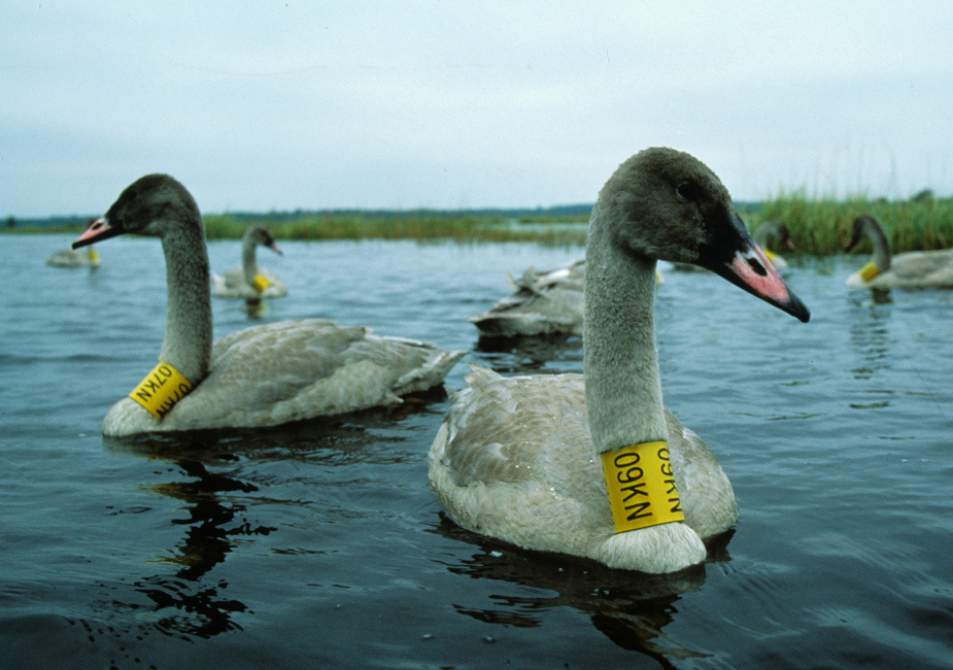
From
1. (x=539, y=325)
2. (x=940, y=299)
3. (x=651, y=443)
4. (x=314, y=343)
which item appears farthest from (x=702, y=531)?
(x=940, y=299)

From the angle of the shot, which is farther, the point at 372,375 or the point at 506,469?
the point at 372,375

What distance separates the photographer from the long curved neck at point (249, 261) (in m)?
18.4

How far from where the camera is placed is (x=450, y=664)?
3.38 m

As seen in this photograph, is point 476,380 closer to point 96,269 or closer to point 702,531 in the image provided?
point 702,531

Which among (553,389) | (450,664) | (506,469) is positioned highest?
(553,389)

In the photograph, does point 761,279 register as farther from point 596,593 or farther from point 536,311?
point 536,311

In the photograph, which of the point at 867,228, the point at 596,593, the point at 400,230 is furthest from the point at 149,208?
the point at 400,230

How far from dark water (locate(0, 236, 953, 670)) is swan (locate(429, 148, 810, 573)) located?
0.18 m

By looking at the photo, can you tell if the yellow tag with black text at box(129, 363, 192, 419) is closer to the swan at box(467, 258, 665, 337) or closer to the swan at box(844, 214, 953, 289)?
the swan at box(467, 258, 665, 337)

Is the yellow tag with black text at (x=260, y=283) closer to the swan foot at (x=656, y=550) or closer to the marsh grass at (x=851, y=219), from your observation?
the swan foot at (x=656, y=550)

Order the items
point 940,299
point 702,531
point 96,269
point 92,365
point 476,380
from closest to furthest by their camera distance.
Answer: point 702,531
point 476,380
point 92,365
point 940,299
point 96,269

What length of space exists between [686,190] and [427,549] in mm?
2391

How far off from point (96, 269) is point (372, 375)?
985 inches

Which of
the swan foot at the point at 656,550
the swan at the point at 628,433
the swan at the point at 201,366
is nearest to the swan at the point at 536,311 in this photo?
the swan at the point at 201,366
